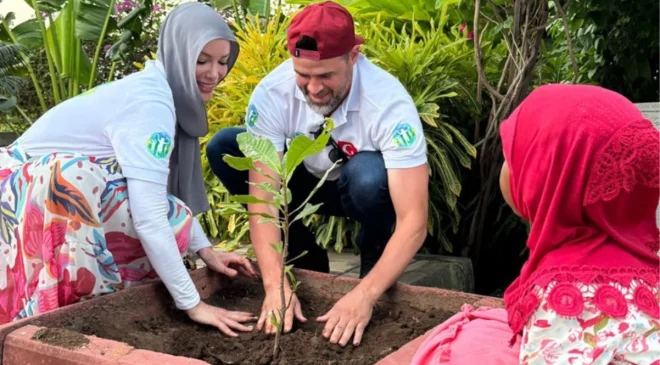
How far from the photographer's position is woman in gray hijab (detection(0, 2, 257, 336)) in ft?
6.70

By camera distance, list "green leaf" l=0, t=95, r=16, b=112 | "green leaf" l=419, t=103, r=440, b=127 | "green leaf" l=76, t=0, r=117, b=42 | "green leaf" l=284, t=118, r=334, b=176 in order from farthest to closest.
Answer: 1. "green leaf" l=76, t=0, r=117, b=42
2. "green leaf" l=0, t=95, r=16, b=112
3. "green leaf" l=419, t=103, r=440, b=127
4. "green leaf" l=284, t=118, r=334, b=176

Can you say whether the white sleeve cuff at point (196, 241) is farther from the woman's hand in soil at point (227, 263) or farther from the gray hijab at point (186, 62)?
the gray hijab at point (186, 62)

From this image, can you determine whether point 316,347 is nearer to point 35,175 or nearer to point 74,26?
point 35,175

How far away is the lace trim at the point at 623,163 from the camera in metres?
1.20

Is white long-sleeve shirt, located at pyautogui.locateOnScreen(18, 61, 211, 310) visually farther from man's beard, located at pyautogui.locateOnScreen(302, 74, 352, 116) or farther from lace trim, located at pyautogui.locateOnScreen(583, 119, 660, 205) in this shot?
lace trim, located at pyautogui.locateOnScreen(583, 119, 660, 205)

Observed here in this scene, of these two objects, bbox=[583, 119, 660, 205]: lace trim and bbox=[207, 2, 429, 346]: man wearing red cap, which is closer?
bbox=[583, 119, 660, 205]: lace trim

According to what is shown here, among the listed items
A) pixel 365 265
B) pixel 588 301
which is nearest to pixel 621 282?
pixel 588 301

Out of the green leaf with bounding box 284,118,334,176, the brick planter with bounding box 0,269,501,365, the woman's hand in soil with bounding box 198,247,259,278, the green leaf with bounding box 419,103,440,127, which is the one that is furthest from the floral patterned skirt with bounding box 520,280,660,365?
the green leaf with bounding box 419,103,440,127

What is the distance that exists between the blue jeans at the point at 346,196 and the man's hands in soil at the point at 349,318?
401 mm

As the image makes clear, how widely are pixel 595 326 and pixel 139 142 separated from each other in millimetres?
1334

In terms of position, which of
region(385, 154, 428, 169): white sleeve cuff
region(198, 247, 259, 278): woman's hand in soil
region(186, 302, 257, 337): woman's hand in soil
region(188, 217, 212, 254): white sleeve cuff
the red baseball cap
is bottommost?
region(186, 302, 257, 337): woman's hand in soil

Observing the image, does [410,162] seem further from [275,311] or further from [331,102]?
[275,311]

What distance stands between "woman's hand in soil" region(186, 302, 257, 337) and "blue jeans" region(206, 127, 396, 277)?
0.55 meters

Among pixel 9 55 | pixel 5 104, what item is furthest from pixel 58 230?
pixel 9 55
